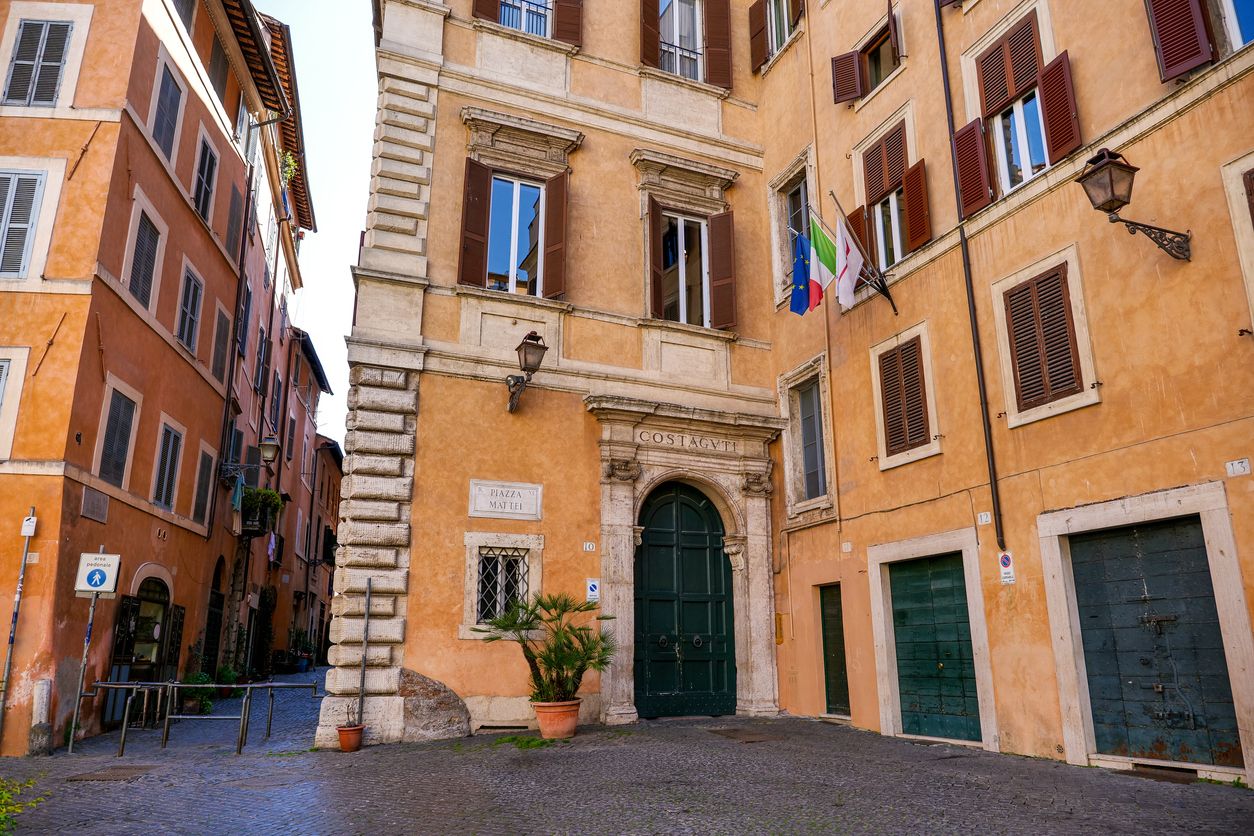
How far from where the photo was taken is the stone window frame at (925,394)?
367 inches

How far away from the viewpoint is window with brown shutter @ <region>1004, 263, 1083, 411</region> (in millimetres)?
7859

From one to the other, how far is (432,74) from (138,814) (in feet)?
29.6

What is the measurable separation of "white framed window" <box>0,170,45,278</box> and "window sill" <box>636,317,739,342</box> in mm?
7627

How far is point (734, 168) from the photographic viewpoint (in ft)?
42.8

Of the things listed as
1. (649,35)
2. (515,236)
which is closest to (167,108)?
(515,236)

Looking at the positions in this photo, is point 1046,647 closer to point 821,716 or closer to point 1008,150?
point 821,716

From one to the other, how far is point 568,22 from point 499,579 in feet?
26.2

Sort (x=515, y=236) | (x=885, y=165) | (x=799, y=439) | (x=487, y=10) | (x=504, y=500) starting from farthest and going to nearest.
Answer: (x=487, y=10) → (x=799, y=439) → (x=515, y=236) → (x=885, y=165) → (x=504, y=500)

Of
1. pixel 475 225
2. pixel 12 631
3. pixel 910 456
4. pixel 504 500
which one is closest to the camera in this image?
pixel 12 631

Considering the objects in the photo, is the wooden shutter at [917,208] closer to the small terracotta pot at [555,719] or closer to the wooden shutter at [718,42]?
the wooden shutter at [718,42]

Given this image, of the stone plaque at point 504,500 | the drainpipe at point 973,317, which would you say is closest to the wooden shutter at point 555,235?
the stone plaque at point 504,500

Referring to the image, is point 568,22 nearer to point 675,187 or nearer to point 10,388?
point 675,187

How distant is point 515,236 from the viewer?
11438mm

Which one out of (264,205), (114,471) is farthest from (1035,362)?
(264,205)
